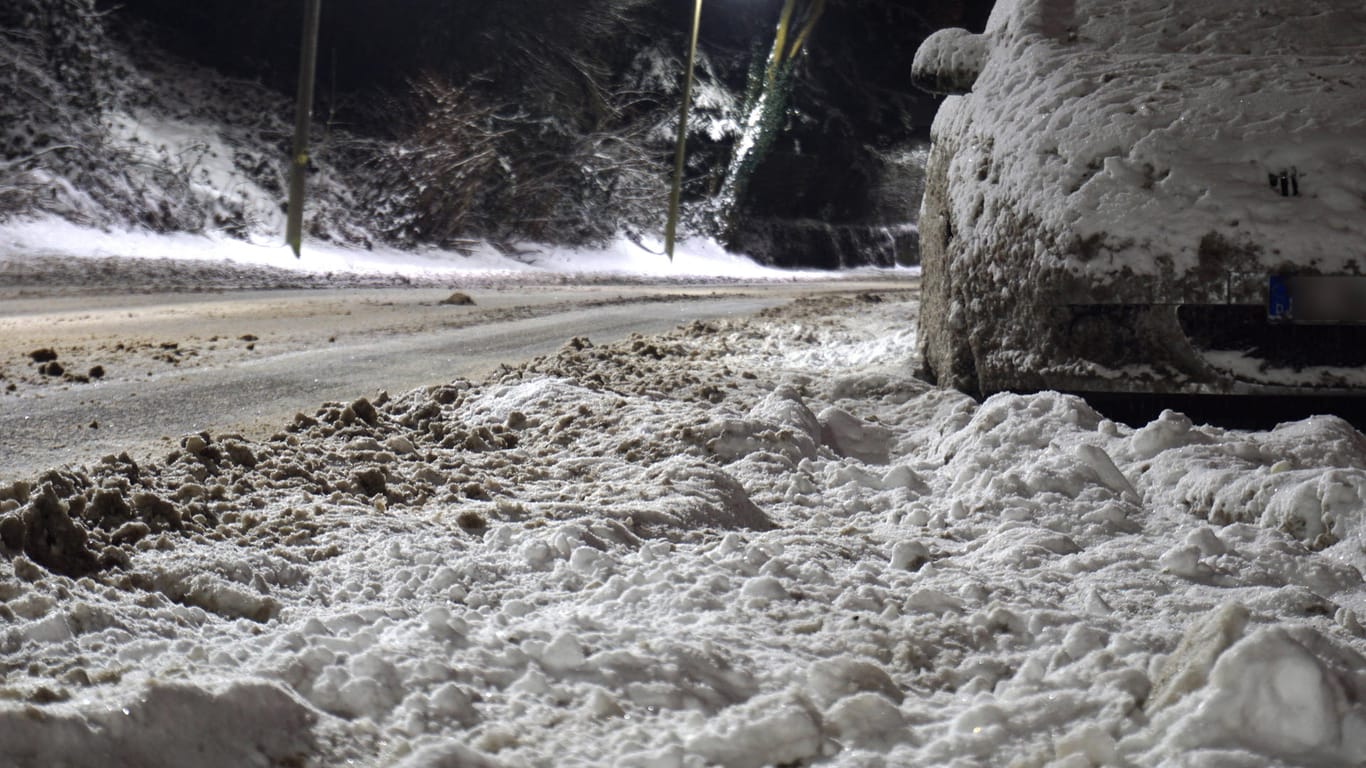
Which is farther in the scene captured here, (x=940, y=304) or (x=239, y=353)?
(x=239, y=353)

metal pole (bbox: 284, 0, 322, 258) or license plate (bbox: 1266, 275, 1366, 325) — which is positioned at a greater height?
metal pole (bbox: 284, 0, 322, 258)

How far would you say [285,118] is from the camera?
19.7 metres

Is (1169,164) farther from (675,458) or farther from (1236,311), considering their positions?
(675,458)

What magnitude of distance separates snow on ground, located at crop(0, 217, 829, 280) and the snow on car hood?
39.2 feet

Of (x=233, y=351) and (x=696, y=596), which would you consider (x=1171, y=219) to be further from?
(x=233, y=351)

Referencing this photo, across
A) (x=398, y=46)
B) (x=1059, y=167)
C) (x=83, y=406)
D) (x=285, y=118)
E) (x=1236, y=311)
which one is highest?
(x=398, y=46)

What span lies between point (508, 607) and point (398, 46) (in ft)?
68.2

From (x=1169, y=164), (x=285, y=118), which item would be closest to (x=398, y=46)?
(x=285, y=118)

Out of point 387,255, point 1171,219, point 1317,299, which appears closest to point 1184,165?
point 1171,219

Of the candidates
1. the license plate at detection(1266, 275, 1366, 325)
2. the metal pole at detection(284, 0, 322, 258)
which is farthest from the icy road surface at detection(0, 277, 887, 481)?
the metal pole at detection(284, 0, 322, 258)

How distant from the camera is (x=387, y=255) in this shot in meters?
18.4

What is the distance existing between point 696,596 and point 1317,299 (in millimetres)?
2456

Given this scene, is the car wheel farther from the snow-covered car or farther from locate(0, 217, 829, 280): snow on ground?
locate(0, 217, 829, 280): snow on ground

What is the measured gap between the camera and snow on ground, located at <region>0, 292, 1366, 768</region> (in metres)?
1.68
